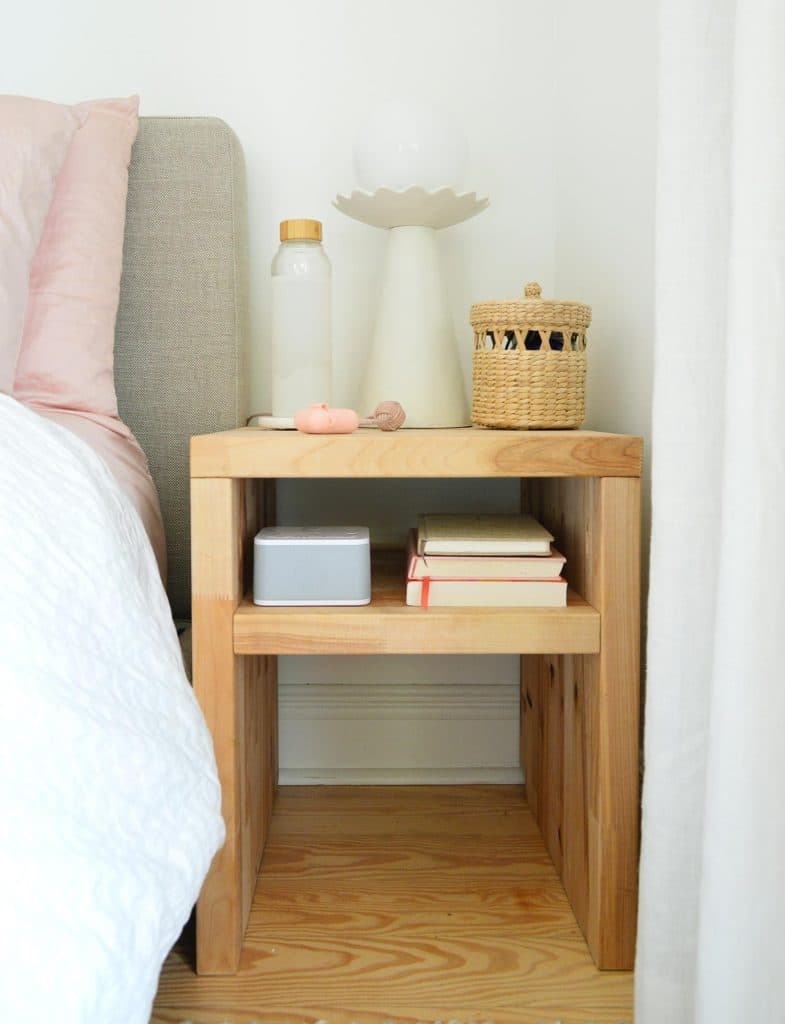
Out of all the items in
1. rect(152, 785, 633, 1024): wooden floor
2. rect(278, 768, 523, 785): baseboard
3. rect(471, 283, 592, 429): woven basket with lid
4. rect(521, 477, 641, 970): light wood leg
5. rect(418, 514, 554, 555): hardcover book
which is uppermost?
rect(471, 283, 592, 429): woven basket with lid

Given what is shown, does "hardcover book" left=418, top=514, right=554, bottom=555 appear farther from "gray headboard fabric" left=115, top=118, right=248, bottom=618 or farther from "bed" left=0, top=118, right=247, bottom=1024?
"gray headboard fabric" left=115, top=118, right=248, bottom=618

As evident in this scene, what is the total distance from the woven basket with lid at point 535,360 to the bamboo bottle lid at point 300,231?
0.86 feet

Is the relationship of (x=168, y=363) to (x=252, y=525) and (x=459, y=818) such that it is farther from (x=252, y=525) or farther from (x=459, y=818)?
(x=459, y=818)

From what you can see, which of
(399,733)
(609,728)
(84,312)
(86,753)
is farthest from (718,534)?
(399,733)

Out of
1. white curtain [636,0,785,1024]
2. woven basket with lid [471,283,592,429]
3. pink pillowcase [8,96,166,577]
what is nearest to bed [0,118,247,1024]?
pink pillowcase [8,96,166,577]

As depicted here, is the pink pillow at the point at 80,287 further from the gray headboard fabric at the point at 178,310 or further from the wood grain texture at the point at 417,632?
the wood grain texture at the point at 417,632

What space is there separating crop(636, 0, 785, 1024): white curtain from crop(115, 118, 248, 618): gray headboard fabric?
2.75ft

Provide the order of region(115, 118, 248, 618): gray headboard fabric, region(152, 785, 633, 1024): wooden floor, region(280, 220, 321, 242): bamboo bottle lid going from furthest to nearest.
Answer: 1. region(115, 118, 248, 618): gray headboard fabric
2. region(280, 220, 321, 242): bamboo bottle lid
3. region(152, 785, 633, 1024): wooden floor

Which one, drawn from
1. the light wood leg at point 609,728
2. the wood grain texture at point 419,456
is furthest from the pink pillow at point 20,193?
the light wood leg at point 609,728

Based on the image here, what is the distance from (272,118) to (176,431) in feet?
1.88

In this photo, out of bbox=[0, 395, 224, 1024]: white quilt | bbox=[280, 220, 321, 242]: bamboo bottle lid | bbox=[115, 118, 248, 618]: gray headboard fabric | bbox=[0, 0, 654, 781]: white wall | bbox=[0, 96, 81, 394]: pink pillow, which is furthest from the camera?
bbox=[0, 0, 654, 781]: white wall

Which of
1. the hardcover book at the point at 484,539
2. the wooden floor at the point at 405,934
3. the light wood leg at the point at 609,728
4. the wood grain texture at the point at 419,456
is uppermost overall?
the wood grain texture at the point at 419,456

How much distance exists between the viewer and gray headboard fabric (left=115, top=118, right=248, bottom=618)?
1.39 metres

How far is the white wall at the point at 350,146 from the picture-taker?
1.52 m
